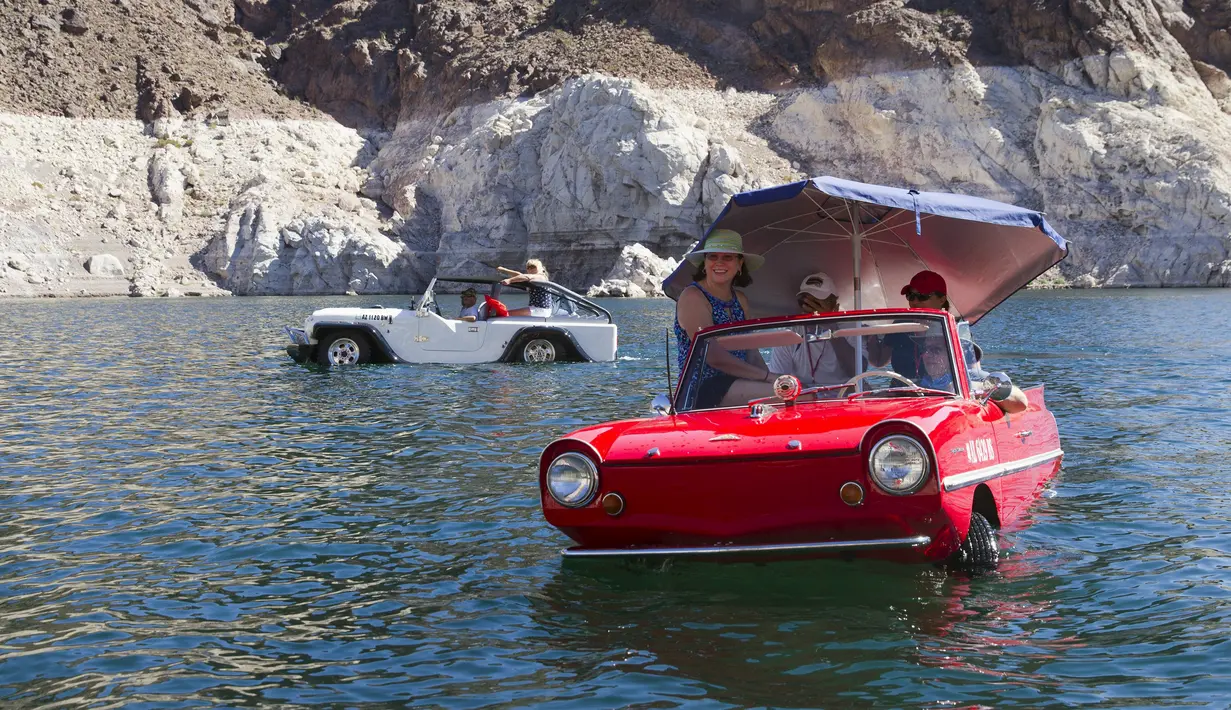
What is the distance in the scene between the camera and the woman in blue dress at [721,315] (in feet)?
23.1

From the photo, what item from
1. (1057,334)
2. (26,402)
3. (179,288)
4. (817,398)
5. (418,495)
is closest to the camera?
(817,398)

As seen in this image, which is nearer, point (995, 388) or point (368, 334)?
point (995, 388)

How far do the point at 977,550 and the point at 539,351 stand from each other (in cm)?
1562

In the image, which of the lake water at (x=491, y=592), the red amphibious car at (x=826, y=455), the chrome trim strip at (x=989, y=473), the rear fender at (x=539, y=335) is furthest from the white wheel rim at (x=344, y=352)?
the chrome trim strip at (x=989, y=473)

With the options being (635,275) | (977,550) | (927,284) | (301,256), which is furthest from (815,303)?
(301,256)

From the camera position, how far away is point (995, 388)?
6.77 metres

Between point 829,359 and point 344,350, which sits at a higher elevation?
point 344,350

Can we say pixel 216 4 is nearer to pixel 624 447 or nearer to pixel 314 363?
pixel 314 363

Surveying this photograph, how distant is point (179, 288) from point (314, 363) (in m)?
55.0

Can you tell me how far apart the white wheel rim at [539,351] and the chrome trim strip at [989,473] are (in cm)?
1378

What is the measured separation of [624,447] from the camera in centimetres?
596

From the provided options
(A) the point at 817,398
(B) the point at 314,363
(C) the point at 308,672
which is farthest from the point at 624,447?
(B) the point at 314,363

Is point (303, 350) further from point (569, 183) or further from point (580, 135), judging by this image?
point (580, 135)

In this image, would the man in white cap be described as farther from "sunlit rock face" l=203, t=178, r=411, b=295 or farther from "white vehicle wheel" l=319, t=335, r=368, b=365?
"sunlit rock face" l=203, t=178, r=411, b=295
